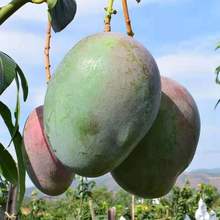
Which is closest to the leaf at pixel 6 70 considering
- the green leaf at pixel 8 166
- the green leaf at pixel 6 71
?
the green leaf at pixel 6 71

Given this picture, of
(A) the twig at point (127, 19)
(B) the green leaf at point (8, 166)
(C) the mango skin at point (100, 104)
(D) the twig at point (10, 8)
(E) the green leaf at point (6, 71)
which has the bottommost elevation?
(B) the green leaf at point (8, 166)

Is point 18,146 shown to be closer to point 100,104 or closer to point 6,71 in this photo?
point 6,71

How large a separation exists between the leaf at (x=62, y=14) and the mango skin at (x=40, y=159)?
13cm

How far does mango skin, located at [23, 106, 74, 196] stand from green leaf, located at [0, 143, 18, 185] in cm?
6

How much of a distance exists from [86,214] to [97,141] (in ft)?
20.3

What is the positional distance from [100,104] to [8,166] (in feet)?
1.26

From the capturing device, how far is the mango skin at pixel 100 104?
71 cm

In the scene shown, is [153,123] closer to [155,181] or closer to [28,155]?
[155,181]

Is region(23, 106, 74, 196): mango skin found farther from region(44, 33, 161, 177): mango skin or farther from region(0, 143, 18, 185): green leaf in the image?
region(44, 33, 161, 177): mango skin

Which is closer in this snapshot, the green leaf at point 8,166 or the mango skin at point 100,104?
the mango skin at point 100,104

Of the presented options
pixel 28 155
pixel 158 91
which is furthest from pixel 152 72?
pixel 28 155

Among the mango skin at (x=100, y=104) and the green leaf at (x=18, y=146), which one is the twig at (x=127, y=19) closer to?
the mango skin at (x=100, y=104)

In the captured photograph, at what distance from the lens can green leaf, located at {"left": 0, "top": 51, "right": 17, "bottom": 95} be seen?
0.93 m

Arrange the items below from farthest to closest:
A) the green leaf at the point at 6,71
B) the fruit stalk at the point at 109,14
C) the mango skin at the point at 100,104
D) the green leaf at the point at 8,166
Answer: the green leaf at the point at 8,166, the green leaf at the point at 6,71, the fruit stalk at the point at 109,14, the mango skin at the point at 100,104
